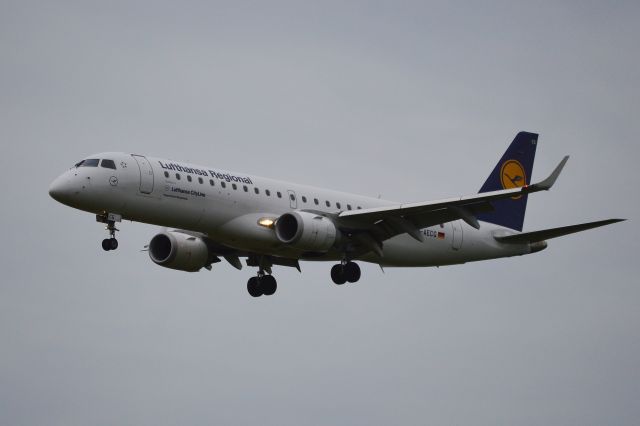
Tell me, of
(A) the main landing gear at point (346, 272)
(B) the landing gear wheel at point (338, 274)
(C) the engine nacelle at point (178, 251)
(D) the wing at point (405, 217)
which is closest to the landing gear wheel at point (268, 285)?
(C) the engine nacelle at point (178, 251)

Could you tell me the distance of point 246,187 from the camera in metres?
46.0

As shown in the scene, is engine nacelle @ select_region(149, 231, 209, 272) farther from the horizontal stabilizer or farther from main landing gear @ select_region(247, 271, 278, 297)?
the horizontal stabilizer

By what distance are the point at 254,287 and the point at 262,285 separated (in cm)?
36

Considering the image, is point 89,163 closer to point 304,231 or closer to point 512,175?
point 304,231

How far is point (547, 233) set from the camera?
163ft

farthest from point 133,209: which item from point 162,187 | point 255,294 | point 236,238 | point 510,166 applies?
point 510,166

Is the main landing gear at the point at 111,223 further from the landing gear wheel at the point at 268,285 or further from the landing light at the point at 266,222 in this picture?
the landing gear wheel at the point at 268,285

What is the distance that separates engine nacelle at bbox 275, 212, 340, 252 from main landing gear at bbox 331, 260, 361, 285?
2247 millimetres

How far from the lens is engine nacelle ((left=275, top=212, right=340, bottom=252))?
45094 millimetres

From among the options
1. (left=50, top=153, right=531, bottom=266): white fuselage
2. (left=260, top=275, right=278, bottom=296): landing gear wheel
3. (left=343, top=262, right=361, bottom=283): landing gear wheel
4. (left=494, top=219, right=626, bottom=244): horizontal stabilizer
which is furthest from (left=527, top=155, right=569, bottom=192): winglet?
(left=260, top=275, right=278, bottom=296): landing gear wheel

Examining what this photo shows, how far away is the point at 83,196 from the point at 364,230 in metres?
11.0

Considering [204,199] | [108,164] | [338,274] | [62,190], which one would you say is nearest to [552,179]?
[338,274]

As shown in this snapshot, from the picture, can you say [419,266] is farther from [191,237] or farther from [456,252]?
[191,237]

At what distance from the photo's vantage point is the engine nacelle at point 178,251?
47.8 metres
